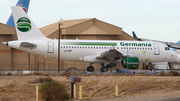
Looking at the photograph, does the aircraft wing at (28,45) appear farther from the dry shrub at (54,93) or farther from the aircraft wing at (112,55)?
the dry shrub at (54,93)

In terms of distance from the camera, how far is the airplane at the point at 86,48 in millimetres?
29875

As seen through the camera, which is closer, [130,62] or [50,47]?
[130,62]

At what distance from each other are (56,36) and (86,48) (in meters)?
12.7

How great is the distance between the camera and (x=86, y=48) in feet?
103

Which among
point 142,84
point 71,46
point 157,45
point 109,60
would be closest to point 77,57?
point 71,46

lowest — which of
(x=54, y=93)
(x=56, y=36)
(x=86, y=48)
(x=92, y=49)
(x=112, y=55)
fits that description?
(x=54, y=93)

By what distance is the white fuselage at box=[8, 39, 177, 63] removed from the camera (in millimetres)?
30127

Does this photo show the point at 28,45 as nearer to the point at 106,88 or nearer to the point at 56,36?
the point at 106,88

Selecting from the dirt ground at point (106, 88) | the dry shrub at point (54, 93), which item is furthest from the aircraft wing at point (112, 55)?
the dry shrub at point (54, 93)

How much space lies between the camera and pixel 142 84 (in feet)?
66.6

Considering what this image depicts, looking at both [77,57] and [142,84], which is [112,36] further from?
[142,84]

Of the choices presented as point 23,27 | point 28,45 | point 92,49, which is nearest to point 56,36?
point 92,49

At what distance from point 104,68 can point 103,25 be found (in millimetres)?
14057

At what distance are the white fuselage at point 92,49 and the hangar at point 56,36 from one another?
7496mm
